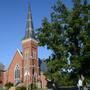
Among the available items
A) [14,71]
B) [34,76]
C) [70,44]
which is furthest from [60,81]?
[14,71]

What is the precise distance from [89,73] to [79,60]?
3201 mm

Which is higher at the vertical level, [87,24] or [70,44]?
[87,24]

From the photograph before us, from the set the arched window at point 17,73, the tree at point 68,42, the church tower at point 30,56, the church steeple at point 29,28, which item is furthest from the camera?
the arched window at point 17,73

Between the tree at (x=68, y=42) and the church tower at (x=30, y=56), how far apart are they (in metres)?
39.9

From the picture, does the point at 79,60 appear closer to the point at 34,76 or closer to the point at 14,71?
the point at 34,76

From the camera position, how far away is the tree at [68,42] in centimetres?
3594

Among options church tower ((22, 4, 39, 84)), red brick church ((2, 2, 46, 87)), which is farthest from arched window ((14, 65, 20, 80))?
church tower ((22, 4, 39, 84))

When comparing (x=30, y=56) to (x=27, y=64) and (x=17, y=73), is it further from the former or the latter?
(x=17, y=73)

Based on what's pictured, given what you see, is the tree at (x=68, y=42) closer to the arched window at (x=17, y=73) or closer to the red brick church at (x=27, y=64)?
the red brick church at (x=27, y=64)

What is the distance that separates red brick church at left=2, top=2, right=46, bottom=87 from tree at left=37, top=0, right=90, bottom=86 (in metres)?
38.6

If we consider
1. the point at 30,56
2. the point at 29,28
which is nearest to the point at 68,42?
the point at 30,56

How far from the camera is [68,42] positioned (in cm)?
3716

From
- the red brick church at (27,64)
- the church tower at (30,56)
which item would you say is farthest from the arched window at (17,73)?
the church tower at (30,56)

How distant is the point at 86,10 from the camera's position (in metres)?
37.6
